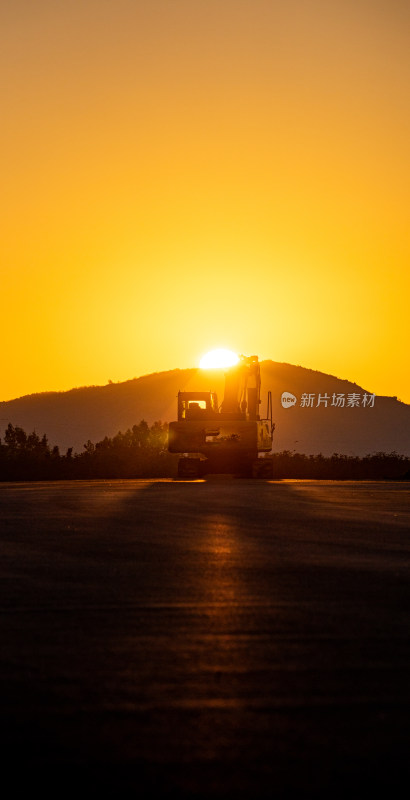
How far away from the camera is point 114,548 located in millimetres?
14430

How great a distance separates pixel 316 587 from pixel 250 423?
34.4 meters

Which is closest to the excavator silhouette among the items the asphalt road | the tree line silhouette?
the tree line silhouette

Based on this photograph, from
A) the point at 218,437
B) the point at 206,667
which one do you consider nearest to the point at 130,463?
the point at 218,437

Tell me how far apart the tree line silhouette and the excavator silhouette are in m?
6.72

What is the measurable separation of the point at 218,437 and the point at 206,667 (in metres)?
38.2

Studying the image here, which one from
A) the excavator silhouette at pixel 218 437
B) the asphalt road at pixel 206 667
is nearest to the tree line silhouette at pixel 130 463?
the excavator silhouette at pixel 218 437

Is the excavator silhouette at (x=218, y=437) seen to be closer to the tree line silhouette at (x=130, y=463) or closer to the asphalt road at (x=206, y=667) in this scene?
the tree line silhouette at (x=130, y=463)

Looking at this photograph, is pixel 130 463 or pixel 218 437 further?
pixel 130 463

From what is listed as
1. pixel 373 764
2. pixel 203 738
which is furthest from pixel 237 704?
pixel 373 764

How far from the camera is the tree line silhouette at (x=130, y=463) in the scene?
52.8 metres

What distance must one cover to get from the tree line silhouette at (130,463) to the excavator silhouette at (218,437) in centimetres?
672

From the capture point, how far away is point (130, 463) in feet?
183

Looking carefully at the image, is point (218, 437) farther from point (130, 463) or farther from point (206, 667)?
point (206, 667)

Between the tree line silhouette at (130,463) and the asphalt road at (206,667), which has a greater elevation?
the tree line silhouette at (130,463)
